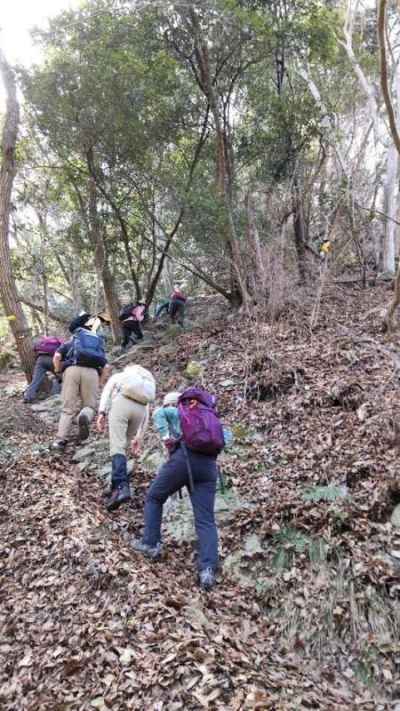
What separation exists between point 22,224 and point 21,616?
1745cm

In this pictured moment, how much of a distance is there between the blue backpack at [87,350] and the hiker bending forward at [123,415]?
1.45 metres

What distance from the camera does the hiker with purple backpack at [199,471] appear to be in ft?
14.2

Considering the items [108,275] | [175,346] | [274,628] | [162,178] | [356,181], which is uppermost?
[162,178]

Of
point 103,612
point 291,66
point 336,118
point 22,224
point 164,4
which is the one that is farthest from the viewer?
point 22,224

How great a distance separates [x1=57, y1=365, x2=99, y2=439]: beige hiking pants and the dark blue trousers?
2.99 m

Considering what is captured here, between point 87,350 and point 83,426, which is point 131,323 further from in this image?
point 87,350

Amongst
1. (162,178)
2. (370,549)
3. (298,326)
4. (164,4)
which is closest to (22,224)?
(162,178)

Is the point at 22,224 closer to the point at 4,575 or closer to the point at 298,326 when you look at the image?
the point at 298,326

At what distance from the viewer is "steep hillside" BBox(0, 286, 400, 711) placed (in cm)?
326

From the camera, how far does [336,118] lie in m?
13.8

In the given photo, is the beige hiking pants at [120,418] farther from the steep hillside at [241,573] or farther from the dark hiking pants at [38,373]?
the dark hiking pants at [38,373]

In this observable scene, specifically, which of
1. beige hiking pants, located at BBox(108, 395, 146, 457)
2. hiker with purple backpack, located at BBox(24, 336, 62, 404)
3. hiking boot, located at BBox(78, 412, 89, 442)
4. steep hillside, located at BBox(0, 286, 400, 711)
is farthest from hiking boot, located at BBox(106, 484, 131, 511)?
hiker with purple backpack, located at BBox(24, 336, 62, 404)

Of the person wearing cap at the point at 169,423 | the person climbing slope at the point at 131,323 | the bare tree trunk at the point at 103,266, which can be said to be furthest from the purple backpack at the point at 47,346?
the person wearing cap at the point at 169,423

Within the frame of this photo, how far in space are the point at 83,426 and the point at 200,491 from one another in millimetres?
3541
